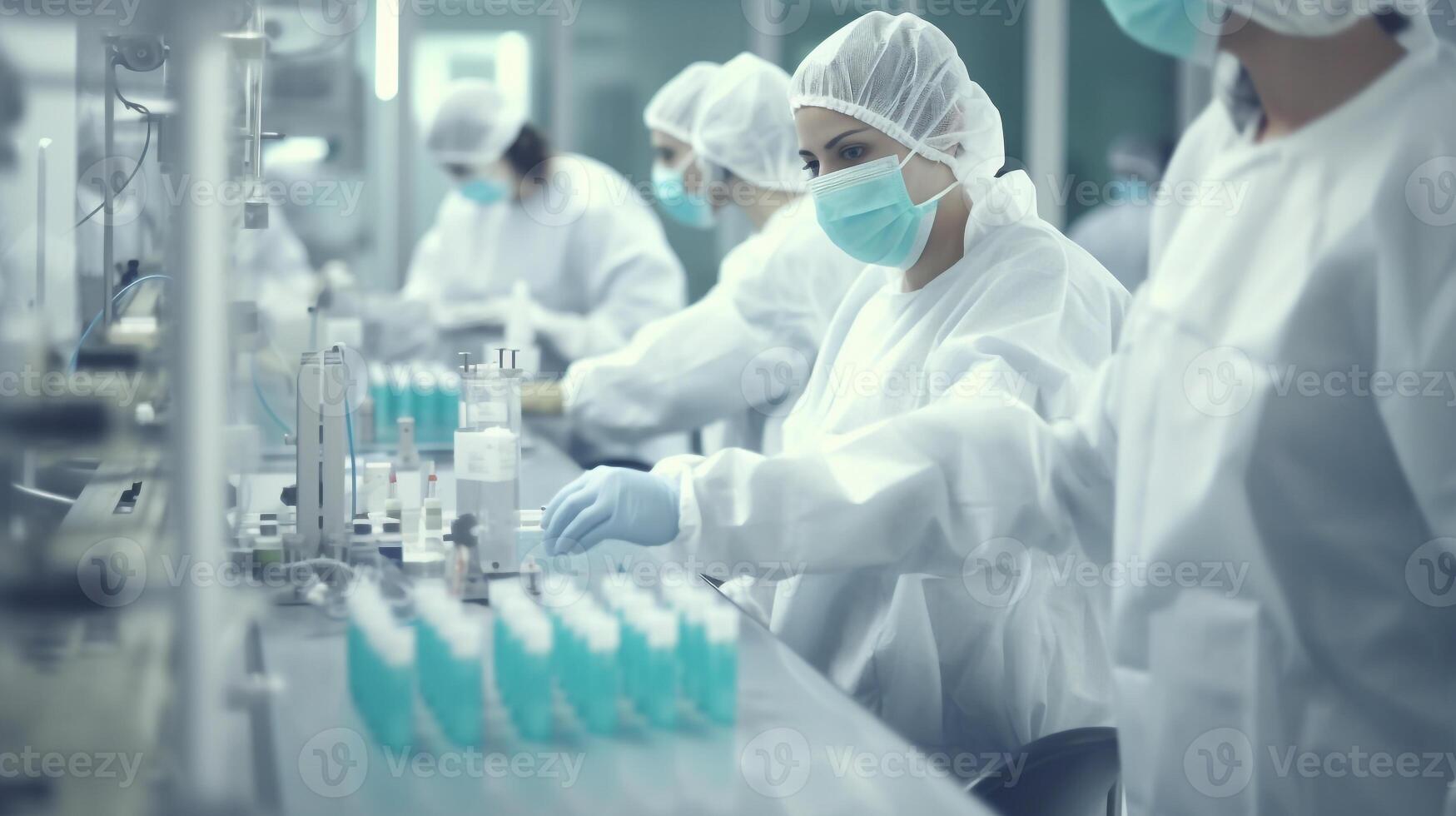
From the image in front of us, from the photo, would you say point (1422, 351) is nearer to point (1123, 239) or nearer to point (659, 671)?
point (659, 671)

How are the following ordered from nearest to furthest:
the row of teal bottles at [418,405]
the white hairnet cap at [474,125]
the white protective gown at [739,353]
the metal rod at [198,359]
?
the metal rod at [198,359] < the white protective gown at [739,353] < the row of teal bottles at [418,405] < the white hairnet cap at [474,125]

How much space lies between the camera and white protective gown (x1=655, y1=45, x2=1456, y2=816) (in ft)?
3.43

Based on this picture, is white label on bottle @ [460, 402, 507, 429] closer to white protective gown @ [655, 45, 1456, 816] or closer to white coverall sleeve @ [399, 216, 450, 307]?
white protective gown @ [655, 45, 1456, 816]

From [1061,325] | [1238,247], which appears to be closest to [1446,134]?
[1238,247]

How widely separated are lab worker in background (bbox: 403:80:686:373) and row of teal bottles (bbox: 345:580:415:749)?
2.74 metres

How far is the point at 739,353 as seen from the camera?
9.30 ft

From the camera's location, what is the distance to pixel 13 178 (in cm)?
210

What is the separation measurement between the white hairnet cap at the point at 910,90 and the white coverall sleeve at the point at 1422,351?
762 mm

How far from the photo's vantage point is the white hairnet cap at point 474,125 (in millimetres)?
4051

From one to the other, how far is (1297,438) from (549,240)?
3.25 metres

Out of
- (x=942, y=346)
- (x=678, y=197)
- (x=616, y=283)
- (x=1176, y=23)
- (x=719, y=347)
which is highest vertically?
(x=678, y=197)

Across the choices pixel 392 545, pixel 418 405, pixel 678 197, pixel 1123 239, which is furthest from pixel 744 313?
pixel 1123 239

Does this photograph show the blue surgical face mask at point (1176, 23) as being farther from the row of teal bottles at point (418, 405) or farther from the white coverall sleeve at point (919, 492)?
the row of teal bottles at point (418, 405)

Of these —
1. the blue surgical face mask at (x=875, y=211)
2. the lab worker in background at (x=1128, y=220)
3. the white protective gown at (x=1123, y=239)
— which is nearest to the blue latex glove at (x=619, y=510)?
the blue surgical face mask at (x=875, y=211)
